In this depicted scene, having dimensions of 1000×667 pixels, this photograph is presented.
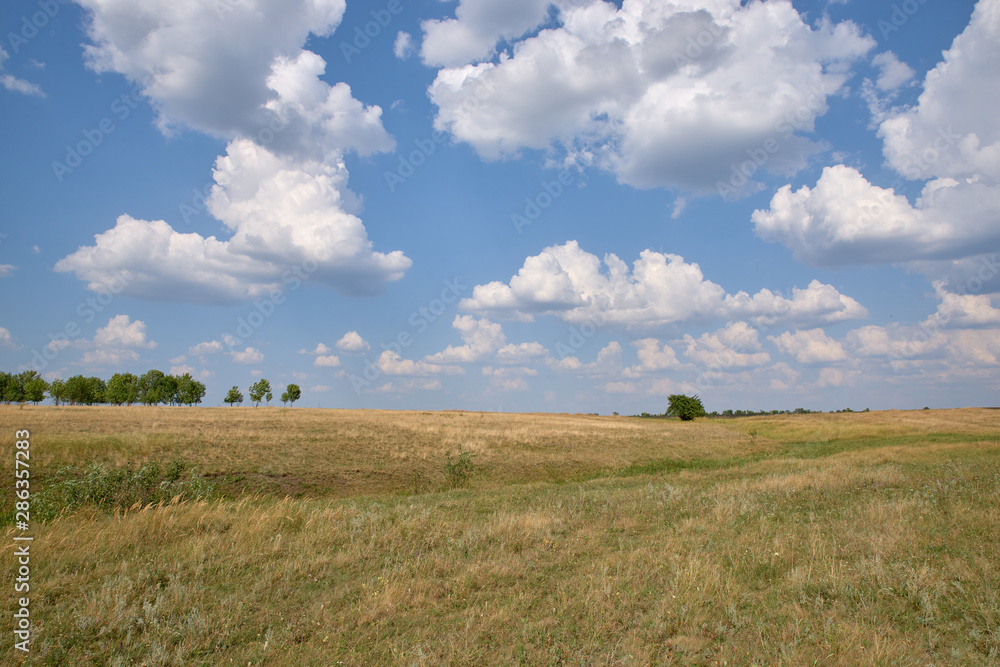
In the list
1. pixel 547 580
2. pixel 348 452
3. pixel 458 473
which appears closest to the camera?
pixel 547 580

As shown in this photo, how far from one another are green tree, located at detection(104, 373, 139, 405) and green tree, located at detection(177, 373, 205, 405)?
1001 centimetres

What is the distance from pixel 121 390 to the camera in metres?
127

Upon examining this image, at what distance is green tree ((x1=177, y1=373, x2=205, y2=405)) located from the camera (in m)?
136

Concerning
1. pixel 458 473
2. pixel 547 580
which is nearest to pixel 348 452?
pixel 458 473

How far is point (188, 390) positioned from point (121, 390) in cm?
1525

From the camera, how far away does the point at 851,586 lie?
7.37 meters

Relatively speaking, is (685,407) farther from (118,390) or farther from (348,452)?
(118,390)

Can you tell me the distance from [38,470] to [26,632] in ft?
63.8

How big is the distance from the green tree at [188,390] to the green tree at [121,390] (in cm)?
1001

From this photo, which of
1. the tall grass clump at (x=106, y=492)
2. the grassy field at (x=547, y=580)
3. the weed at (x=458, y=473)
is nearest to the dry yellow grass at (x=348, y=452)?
the weed at (x=458, y=473)

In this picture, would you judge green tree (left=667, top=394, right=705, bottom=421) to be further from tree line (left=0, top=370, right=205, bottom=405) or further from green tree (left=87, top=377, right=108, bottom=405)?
green tree (left=87, top=377, right=108, bottom=405)

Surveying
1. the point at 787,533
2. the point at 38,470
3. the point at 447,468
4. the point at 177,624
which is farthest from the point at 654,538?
the point at 38,470

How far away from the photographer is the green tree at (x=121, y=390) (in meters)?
127

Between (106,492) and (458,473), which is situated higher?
(106,492)
